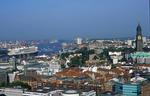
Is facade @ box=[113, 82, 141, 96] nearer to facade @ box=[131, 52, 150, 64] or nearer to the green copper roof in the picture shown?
facade @ box=[131, 52, 150, 64]

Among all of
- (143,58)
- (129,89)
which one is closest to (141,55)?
(143,58)

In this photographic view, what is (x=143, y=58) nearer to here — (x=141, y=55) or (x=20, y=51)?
(x=141, y=55)

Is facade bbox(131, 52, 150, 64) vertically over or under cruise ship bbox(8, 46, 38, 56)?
under

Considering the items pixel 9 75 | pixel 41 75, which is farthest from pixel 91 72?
pixel 9 75

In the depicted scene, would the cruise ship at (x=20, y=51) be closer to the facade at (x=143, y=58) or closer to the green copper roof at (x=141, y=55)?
the green copper roof at (x=141, y=55)

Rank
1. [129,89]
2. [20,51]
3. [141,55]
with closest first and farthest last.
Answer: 1. [129,89]
2. [141,55]
3. [20,51]

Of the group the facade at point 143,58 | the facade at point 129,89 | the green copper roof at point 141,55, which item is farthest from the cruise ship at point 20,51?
the facade at point 129,89

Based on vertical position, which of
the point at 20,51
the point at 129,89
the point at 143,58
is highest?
the point at 20,51

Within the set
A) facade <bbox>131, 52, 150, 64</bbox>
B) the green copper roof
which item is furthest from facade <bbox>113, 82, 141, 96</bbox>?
the green copper roof

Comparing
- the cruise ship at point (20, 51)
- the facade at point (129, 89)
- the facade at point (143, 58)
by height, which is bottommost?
the facade at point (129, 89)

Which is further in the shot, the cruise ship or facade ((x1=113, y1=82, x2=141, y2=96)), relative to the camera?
the cruise ship

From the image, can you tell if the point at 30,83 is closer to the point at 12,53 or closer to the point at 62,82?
the point at 62,82
